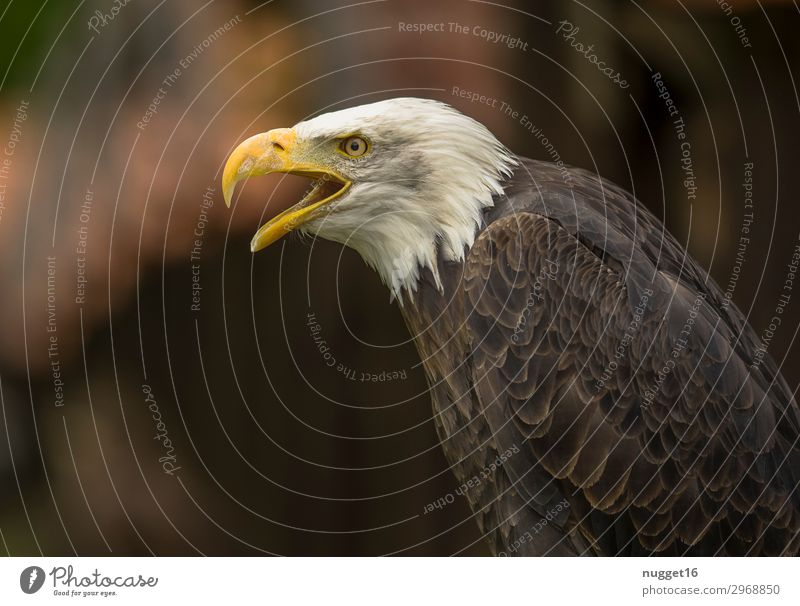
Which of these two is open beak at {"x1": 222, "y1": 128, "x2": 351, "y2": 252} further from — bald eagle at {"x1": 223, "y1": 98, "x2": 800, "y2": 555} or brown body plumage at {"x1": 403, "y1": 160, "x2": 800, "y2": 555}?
brown body plumage at {"x1": 403, "y1": 160, "x2": 800, "y2": 555}

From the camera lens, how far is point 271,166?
126cm

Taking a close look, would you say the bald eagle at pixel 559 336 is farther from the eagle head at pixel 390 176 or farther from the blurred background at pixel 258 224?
the blurred background at pixel 258 224

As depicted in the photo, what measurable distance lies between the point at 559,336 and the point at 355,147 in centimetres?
40

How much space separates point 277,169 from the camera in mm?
1260

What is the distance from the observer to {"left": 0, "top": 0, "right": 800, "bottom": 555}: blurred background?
1.47 metres

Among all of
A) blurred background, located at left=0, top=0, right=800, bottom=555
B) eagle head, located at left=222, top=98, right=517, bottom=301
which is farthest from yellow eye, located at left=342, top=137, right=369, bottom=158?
blurred background, located at left=0, top=0, right=800, bottom=555

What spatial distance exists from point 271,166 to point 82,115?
1.49 feet

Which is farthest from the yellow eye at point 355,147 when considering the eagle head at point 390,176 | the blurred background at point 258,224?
the blurred background at point 258,224

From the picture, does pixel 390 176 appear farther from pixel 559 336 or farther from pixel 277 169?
pixel 559 336

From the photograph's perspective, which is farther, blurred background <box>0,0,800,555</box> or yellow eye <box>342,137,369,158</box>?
blurred background <box>0,0,800,555</box>

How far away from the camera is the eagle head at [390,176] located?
1266mm

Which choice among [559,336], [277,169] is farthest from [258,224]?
[559,336]

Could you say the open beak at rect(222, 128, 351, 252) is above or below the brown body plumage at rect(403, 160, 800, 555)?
above

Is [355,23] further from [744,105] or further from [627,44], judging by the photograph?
[744,105]
